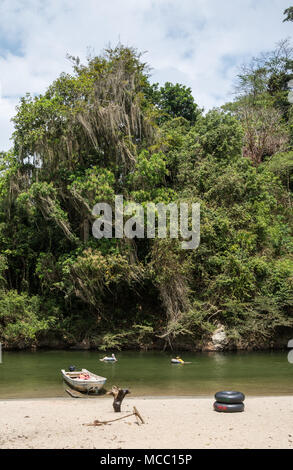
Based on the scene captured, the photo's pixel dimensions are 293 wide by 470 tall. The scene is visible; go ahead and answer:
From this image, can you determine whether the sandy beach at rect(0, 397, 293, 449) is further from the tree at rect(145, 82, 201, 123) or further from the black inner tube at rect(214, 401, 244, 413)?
the tree at rect(145, 82, 201, 123)

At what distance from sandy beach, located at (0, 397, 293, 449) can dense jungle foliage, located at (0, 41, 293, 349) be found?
9.18 m

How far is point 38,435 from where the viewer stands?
8.55 m

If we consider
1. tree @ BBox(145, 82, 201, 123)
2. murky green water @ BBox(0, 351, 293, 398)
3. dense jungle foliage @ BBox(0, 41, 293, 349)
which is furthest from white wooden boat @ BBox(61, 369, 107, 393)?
tree @ BBox(145, 82, 201, 123)

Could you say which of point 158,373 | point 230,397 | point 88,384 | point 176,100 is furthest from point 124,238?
point 176,100

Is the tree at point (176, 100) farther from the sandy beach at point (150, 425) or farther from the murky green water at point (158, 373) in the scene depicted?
the sandy beach at point (150, 425)

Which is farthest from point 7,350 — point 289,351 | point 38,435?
point 38,435

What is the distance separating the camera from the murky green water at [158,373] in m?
13.3

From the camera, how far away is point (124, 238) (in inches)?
834

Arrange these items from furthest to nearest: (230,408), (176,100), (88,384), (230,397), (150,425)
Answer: (176,100), (88,384), (230,397), (230,408), (150,425)

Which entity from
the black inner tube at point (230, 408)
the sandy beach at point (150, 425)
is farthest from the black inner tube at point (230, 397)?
the sandy beach at point (150, 425)

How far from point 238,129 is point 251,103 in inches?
534

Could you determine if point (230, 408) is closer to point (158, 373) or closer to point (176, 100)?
point (158, 373)

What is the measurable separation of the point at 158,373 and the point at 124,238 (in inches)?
284
